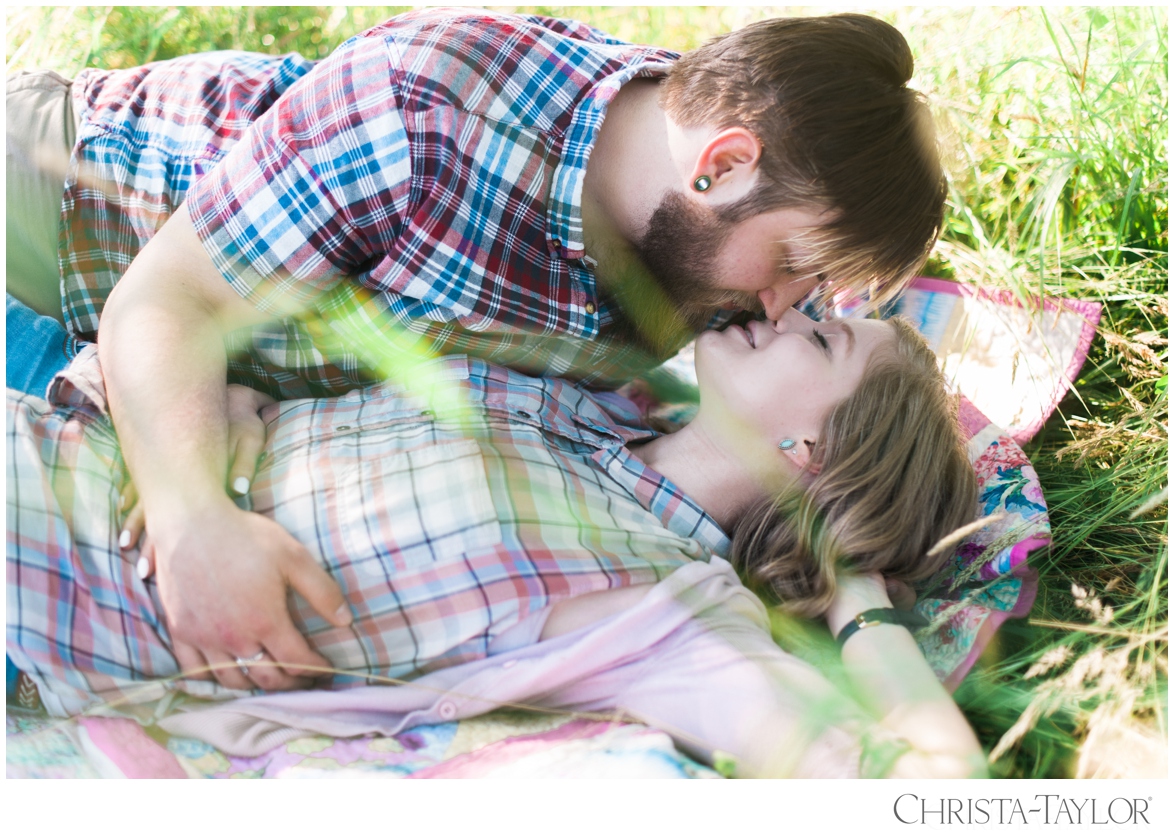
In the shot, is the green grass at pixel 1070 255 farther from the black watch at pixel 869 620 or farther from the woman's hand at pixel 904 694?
the black watch at pixel 869 620

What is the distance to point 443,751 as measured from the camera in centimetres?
170

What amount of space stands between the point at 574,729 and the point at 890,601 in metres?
0.88

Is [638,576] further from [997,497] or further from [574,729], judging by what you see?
[997,497]

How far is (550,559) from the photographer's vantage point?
1.77 m

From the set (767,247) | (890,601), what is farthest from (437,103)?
(890,601)

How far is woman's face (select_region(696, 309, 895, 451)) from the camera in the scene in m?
2.10

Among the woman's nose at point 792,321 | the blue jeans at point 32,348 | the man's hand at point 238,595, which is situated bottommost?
the man's hand at point 238,595

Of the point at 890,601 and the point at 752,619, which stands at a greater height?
the point at 752,619

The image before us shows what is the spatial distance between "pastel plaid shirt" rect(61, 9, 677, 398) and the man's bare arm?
12 centimetres

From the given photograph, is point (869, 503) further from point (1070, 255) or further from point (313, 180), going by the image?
point (313, 180)

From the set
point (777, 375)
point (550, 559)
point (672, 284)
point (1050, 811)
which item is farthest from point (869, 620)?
point (672, 284)

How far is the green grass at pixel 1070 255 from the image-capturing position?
1778 mm

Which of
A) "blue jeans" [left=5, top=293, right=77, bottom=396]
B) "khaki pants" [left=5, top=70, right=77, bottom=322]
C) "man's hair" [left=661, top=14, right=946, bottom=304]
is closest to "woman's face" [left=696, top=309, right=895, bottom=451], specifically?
"man's hair" [left=661, top=14, right=946, bottom=304]

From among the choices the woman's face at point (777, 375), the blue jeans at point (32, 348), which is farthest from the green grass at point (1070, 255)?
the blue jeans at point (32, 348)
